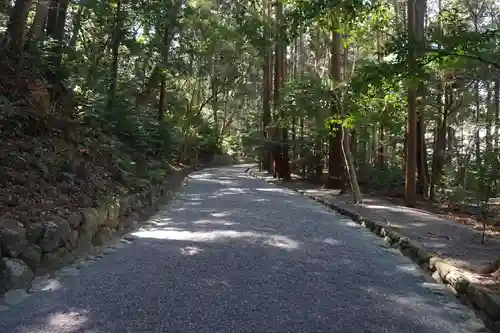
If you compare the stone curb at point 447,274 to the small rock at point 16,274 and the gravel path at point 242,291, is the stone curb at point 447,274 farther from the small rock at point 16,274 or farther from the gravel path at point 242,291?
the small rock at point 16,274

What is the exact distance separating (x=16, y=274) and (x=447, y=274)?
4439 millimetres

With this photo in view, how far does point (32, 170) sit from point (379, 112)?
12.6 meters

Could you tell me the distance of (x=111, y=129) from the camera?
11.7 metres

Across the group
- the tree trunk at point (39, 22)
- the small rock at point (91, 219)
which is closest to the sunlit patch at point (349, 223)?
the small rock at point (91, 219)

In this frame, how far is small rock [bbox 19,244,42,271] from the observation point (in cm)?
461

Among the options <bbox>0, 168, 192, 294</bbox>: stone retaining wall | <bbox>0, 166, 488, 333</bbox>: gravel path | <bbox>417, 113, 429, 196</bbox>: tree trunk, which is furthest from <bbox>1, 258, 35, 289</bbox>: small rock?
<bbox>417, 113, 429, 196</bbox>: tree trunk

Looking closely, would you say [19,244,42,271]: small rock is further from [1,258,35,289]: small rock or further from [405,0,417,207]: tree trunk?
[405,0,417,207]: tree trunk

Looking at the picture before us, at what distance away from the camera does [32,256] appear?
15.3 ft

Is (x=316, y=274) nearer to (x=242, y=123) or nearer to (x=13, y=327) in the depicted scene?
(x=13, y=327)

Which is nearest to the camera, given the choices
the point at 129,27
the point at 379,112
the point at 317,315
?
the point at 317,315

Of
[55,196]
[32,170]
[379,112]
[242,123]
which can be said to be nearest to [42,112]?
[32,170]

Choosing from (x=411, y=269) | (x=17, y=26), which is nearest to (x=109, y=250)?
(x=411, y=269)

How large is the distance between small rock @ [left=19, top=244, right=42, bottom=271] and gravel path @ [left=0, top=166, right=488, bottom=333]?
11.3 inches

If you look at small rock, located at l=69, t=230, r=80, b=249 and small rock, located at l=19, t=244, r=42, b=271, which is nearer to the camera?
small rock, located at l=19, t=244, r=42, b=271
